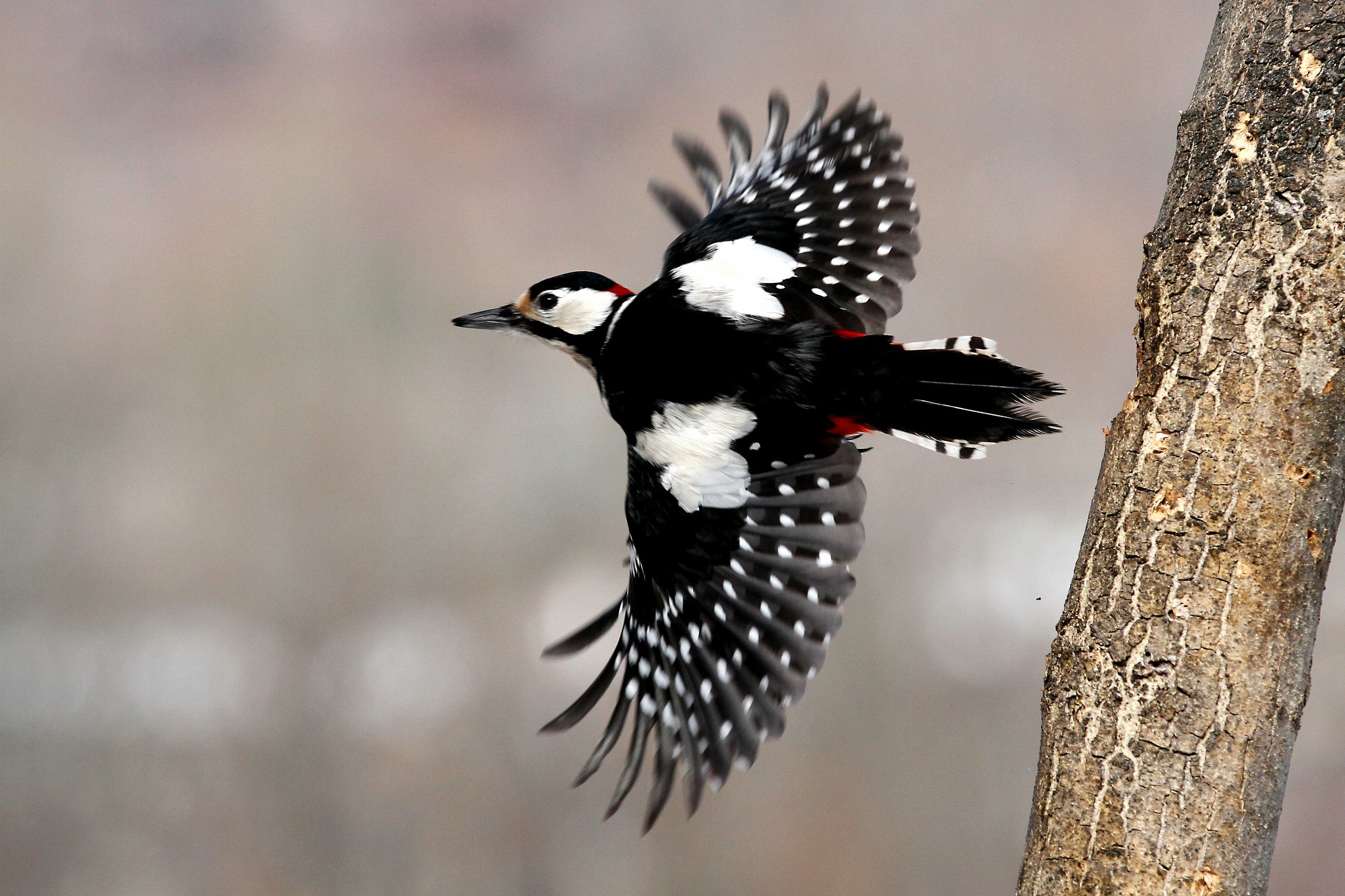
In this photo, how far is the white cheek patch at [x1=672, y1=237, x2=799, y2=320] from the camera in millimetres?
1508

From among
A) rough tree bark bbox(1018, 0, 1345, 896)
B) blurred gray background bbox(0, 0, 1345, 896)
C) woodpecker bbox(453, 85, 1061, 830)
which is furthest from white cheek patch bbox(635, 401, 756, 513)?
blurred gray background bbox(0, 0, 1345, 896)

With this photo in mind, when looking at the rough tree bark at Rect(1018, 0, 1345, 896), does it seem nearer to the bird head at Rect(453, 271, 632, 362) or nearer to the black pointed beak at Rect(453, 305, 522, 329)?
the bird head at Rect(453, 271, 632, 362)

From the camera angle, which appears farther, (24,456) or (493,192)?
(493,192)

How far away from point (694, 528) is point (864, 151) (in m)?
0.70

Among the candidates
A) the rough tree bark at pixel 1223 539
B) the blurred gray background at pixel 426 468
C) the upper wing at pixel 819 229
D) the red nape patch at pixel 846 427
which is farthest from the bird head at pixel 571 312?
the blurred gray background at pixel 426 468

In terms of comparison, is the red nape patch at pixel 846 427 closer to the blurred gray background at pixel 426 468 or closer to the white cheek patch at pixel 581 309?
the white cheek patch at pixel 581 309

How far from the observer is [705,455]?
146cm

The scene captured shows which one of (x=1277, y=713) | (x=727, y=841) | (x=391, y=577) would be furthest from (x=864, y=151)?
(x=727, y=841)

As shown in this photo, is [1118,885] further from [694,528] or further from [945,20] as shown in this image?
[945,20]

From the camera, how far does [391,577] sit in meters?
2.71

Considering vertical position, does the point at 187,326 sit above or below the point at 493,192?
below

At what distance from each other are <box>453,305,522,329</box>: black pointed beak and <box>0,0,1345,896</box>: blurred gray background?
115 cm

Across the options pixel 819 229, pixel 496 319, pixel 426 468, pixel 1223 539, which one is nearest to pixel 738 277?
pixel 819 229

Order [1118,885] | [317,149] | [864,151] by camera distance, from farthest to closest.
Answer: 1. [317,149]
2. [864,151]
3. [1118,885]
